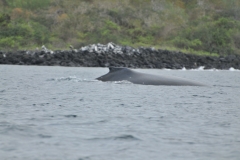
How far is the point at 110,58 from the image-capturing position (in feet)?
150

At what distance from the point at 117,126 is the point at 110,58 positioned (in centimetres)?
3522

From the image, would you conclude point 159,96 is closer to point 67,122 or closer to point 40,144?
point 67,122

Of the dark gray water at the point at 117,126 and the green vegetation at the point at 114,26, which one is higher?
the green vegetation at the point at 114,26

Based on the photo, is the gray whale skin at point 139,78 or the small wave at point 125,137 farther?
the gray whale skin at point 139,78

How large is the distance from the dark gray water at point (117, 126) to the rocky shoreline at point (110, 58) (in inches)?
1083

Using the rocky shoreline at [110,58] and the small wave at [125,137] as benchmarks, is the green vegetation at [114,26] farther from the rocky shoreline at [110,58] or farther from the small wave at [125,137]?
the small wave at [125,137]

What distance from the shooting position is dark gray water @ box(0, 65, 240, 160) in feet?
27.3

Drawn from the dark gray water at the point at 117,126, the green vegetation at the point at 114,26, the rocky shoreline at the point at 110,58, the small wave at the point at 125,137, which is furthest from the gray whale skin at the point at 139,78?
the green vegetation at the point at 114,26

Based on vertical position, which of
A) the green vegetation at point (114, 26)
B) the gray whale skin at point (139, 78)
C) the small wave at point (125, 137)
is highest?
the green vegetation at point (114, 26)

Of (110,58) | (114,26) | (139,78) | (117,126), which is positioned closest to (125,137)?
(117,126)

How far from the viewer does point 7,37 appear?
2226 inches

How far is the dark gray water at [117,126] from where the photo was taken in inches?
327

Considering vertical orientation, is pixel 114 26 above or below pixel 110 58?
above

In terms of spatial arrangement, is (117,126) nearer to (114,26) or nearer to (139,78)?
(139,78)
